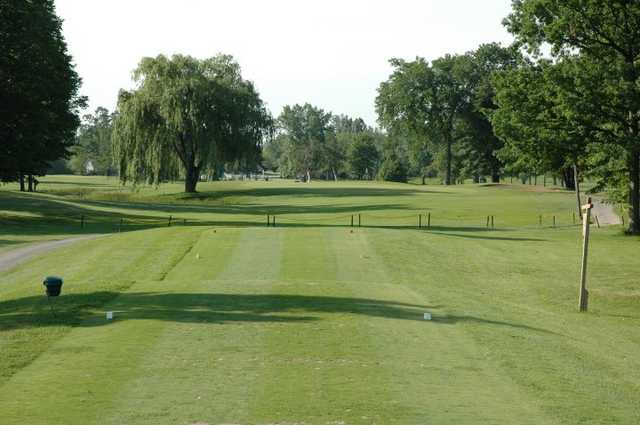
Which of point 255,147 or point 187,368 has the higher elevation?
point 255,147

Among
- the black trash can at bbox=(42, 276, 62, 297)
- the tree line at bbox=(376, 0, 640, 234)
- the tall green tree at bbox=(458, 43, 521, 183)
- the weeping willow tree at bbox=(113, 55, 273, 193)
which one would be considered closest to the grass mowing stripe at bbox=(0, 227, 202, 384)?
the black trash can at bbox=(42, 276, 62, 297)

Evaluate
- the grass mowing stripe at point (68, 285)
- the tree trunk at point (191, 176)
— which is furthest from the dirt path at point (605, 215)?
the tree trunk at point (191, 176)

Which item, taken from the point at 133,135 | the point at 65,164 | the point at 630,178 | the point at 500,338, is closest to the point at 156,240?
the point at 500,338

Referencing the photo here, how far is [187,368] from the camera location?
1133 centimetres

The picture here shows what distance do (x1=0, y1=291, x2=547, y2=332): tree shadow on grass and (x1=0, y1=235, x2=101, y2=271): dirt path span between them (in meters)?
13.8

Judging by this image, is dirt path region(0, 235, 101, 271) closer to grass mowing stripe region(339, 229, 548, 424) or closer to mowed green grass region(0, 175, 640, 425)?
mowed green grass region(0, 175, 640, 425)

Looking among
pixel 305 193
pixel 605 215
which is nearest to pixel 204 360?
pixel 605 215

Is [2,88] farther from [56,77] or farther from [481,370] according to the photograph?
[481,370]

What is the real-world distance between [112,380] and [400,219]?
52133 mm

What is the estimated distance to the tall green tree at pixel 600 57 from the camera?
39094 mm

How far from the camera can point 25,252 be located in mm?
35031

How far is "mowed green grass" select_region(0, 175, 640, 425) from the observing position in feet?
32.2

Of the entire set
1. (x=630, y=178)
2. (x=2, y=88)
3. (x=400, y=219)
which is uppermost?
(x=2, y=88)

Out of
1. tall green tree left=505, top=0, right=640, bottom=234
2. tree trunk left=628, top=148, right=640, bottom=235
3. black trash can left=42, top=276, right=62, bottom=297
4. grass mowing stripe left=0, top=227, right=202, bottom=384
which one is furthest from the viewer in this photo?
Answer: tree trunk left=628, top=148, right=640, bottom=235
